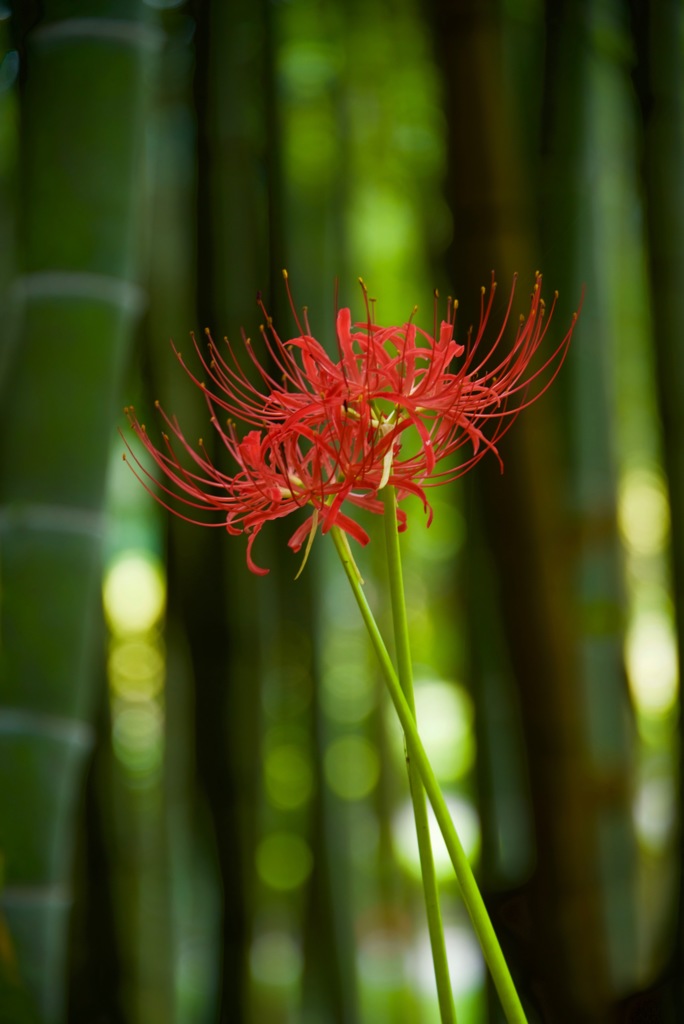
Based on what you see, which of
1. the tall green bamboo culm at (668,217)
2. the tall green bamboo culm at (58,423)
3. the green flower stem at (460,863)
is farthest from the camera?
the tall green bamboo culm at (668,217)

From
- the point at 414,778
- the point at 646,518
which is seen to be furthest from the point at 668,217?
the point at 414,778

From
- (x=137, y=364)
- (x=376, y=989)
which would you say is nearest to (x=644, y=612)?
(x=376, y=989)

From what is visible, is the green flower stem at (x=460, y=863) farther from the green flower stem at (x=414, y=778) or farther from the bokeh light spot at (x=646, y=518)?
the bokeh light spot at (x=646, y=518)

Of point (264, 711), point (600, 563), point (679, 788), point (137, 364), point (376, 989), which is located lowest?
point (376, 989)

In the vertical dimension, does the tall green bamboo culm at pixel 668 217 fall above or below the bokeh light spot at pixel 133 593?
above

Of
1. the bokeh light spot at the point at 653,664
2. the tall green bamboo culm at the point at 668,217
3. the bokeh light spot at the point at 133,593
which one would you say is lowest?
the bokeh light spot at the point at 653,664

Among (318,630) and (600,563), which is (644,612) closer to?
(600,563)

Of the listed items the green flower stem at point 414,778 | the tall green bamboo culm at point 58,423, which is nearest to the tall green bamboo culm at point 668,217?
the tall green bamboo culm at point 58,423

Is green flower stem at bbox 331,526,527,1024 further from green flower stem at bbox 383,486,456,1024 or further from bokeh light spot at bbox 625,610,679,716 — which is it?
bokeh light spot at bbox 625,610,679,716
